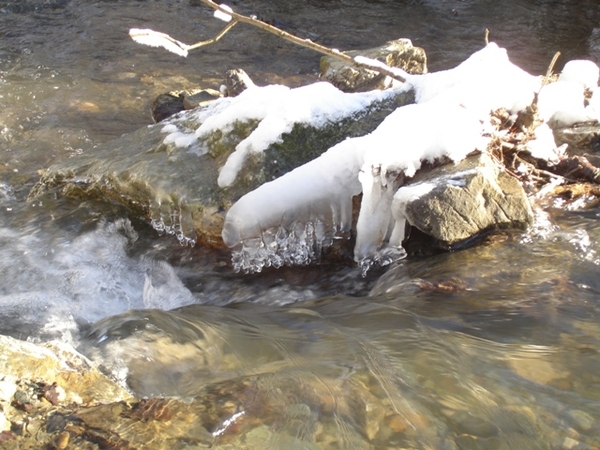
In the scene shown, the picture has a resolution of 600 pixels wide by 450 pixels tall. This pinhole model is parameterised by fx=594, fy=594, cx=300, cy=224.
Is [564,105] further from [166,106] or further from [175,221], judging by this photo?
[166,106]

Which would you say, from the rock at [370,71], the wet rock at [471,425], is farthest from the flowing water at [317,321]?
the rock at [370,71]

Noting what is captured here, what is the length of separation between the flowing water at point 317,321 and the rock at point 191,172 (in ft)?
0.51

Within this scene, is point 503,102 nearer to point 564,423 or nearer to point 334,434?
point 564,423

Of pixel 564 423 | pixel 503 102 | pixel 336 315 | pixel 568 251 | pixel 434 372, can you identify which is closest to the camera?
pixel 564 423

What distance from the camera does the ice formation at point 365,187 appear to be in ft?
10.8

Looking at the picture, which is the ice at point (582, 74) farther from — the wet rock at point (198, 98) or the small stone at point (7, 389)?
the small stone at point (7, 389)

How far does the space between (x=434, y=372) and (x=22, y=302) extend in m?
2.37

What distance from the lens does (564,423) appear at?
1903 mm

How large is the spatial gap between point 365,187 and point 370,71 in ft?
9.44

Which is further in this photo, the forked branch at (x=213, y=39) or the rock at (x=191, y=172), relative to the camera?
the rock at (x=191, y=172)

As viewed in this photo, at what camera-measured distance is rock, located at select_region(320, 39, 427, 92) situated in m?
5.85

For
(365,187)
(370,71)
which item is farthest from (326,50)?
(370,71)

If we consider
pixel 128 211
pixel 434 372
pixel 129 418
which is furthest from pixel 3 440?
pixel 128 211

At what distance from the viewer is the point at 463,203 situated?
3123 mm
